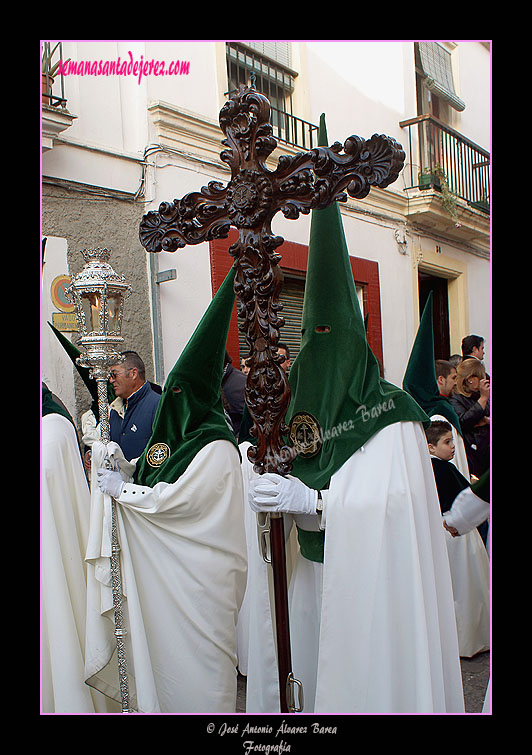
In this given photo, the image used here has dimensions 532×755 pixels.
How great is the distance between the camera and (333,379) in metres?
2.94

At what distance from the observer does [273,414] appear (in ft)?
8.55

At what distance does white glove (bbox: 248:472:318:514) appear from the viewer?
2584mm

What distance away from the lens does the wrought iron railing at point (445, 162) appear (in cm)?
1020

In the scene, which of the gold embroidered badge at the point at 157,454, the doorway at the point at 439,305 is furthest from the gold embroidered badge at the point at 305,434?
the doorway at the point at 439,305

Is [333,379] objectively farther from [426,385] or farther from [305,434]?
[426,385]

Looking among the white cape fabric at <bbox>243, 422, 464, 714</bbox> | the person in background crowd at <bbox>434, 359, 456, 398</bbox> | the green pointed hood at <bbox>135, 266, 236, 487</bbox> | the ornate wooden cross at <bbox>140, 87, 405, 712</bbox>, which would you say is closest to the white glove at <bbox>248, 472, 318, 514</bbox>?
the ornate wooden cross at <bbox>140, 87, 405, 712</bbox>

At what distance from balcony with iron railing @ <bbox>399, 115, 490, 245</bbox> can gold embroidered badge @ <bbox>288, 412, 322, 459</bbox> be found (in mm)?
7690

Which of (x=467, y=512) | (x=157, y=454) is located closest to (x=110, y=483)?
(x=157, y=454)

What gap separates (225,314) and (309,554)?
3.97 ft

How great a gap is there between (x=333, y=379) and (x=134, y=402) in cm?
251

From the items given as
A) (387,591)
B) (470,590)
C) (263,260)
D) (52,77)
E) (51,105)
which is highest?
(52,77)

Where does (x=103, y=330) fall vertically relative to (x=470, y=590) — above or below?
above

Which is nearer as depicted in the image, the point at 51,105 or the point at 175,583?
the point at 175,583

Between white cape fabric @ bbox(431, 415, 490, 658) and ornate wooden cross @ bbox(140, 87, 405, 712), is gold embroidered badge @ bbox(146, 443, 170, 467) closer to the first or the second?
ornate wooden cross @ bbox(140, 87, 405, 712)
